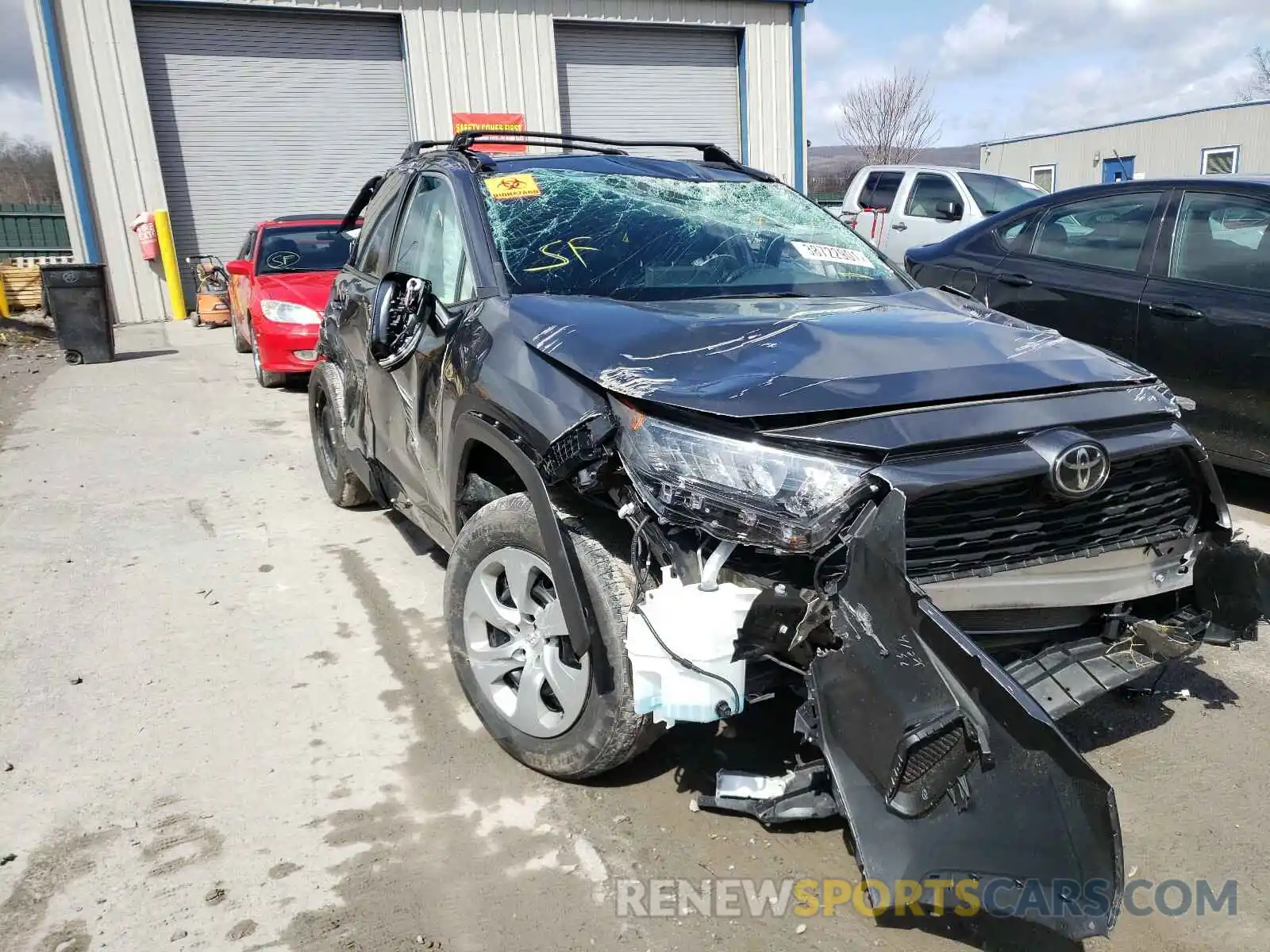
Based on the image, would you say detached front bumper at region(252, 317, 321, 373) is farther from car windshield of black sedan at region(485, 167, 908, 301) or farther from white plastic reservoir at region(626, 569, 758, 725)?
white plastic reservoir at region(626, 569, 758, 725)

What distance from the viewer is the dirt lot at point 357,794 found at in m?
2.35

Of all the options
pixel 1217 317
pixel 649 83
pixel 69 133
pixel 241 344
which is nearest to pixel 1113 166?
pixel 649 83

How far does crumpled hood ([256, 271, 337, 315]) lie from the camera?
30.6 feet

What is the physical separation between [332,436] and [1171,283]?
4632 mm

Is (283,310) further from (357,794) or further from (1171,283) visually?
(1171,283)

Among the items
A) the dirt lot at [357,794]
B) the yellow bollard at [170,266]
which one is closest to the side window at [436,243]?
the dirt lot at [357,794]

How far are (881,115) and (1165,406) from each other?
39.1 m

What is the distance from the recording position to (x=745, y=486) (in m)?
2.20

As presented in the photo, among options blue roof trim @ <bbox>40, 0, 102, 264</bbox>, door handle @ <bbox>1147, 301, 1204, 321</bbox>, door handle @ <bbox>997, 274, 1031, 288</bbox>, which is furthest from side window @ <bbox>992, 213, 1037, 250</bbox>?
blue roof trim @ <bbox>40, 0, 102, 264</bbox>

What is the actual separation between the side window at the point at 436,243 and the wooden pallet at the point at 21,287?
46.8ft

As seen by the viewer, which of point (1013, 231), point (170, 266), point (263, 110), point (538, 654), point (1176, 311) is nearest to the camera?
point (538, 654)

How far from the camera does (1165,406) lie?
2570 mm

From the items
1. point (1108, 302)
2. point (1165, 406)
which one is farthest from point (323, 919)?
point (1108, 302)

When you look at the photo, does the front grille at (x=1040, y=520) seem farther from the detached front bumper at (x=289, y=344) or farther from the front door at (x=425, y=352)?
the detached front bumper at (x=289, y=344)
